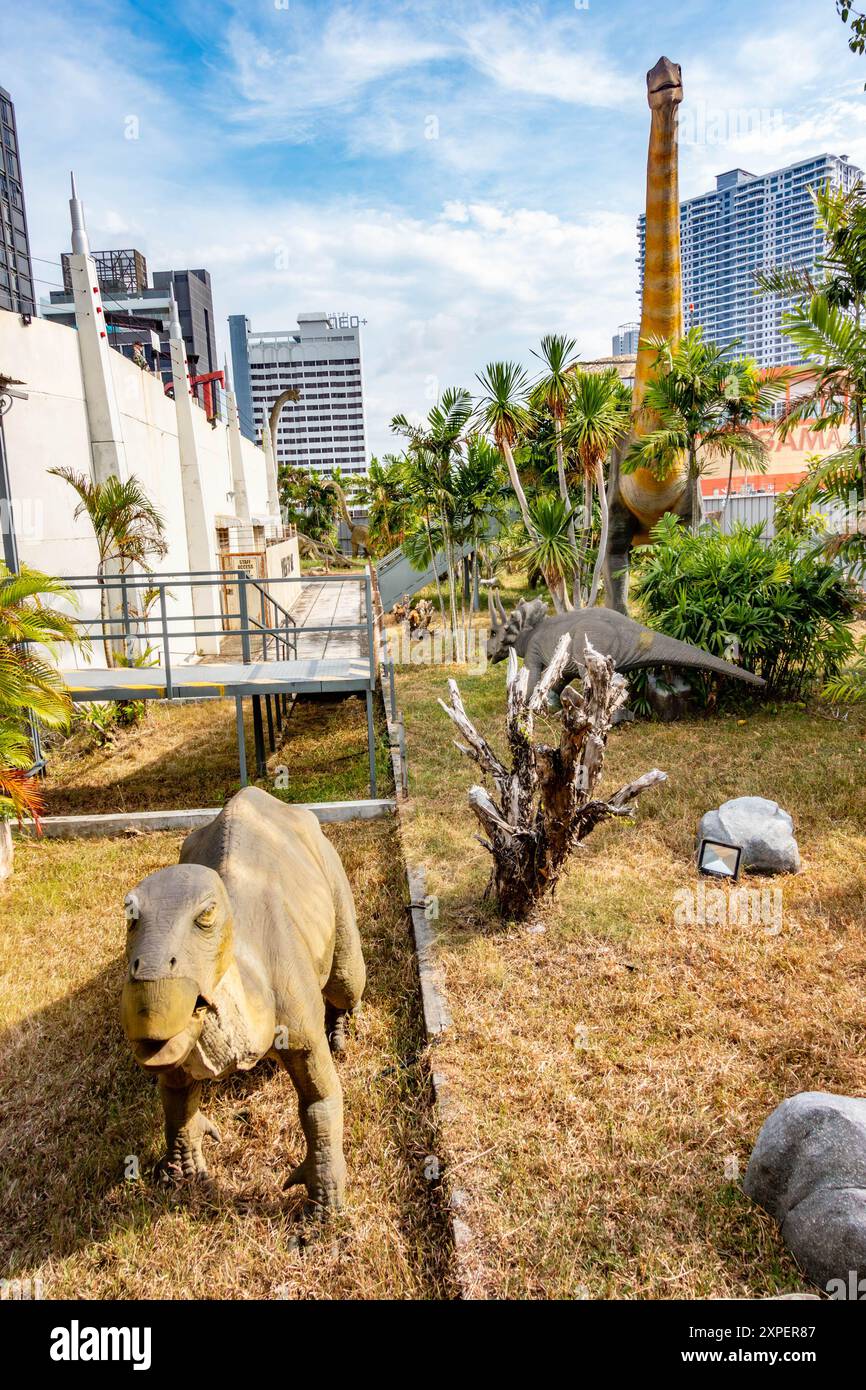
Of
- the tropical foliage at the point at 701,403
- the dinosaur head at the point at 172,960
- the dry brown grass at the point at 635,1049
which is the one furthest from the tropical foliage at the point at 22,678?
the tropical foliage at the point at 701,403

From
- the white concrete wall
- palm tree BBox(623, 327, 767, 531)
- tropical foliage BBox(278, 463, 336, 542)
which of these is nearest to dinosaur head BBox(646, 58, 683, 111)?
palm tree BBox(623, 327, 767, 531)

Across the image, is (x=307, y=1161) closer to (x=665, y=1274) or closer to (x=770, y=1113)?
(x=665, y=1274)

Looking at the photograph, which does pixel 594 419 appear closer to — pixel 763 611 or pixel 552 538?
pixel 552 538

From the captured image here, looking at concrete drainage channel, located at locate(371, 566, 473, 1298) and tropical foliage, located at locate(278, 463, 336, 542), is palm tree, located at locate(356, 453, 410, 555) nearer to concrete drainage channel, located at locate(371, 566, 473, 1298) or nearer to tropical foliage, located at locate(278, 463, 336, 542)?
tropical foliage, located at locate(278, 463, 336, 542)

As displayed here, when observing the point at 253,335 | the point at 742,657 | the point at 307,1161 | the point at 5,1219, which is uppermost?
the point at 253,335

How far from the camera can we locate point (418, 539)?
16938 millimetres

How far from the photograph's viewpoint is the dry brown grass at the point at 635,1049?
9.64ft

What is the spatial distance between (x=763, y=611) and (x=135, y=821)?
715 cm

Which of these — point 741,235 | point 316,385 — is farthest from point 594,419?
point 741,235

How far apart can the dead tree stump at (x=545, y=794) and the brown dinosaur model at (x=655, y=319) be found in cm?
760

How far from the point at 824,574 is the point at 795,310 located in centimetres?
388

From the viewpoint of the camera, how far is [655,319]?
12070 millimetres

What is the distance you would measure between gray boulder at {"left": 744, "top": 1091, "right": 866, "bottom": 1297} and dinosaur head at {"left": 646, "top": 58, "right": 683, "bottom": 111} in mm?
12273

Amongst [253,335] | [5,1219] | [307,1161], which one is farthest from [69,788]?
[253,335]
